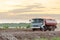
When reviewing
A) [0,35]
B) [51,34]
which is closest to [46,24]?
[51,34]

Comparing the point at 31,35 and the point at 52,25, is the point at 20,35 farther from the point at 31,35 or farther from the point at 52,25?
the point at 52,25

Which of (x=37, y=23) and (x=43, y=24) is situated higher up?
(x=37, y=23)

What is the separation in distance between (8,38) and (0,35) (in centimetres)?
115

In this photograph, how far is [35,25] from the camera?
3675 centimetres

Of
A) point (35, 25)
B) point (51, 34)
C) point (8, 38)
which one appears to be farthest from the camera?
point (35, 25)

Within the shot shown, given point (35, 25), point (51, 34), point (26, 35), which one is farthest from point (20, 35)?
point (35, 25)

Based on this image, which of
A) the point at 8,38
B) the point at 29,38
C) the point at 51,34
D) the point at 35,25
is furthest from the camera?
the point at 35,25

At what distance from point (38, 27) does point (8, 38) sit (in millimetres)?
17979

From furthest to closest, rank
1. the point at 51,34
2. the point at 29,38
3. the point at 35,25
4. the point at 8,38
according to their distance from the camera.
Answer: the point at 35,25
the point at 51,34
the point at 29,38
the point at 8,38

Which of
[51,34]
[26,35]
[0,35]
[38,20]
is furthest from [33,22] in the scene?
[0,35]

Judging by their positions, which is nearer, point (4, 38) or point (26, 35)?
point (4, 38)

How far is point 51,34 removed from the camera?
88.6 ft

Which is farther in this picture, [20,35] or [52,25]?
[52,25]

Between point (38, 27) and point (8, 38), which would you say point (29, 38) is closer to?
point (8, 38)
